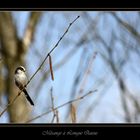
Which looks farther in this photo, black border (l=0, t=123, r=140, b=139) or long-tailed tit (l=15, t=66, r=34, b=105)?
long-tailed tit (l=15, t=66, r=34, b=105)

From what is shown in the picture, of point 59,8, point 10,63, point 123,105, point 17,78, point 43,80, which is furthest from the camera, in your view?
point 43,80

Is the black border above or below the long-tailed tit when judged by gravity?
below

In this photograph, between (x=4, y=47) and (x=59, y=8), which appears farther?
(x=4, y=47)

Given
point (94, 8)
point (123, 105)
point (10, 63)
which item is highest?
point (10, 63)

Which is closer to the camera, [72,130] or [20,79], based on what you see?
[72,130]

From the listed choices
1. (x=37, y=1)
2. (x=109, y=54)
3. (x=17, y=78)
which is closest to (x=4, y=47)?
(x=109, y=54)

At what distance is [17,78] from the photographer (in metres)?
3.44

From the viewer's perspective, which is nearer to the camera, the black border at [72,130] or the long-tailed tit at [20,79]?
the black border at [72,130]

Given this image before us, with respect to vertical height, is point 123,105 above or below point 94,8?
above

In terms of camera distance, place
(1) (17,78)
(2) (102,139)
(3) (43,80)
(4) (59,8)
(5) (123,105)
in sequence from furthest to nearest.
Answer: (3) (43,80), (5) (123,105), (1) (17,78), (4) (59,8), (2) (102,139)

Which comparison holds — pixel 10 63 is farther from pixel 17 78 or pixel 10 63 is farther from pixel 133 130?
pixel 133 130

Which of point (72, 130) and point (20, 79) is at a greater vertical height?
point (20, 79)

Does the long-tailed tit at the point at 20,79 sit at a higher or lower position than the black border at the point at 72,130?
higher

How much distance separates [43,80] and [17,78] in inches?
184
